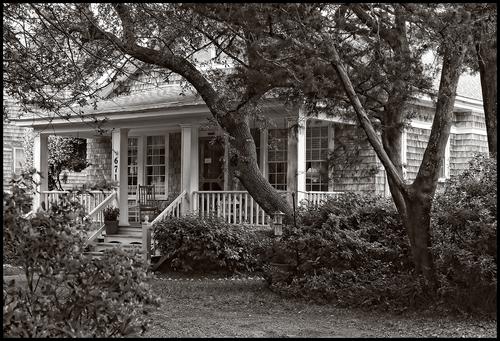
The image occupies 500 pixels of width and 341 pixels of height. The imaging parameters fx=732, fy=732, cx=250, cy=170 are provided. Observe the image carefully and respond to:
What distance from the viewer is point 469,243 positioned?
8.98 m

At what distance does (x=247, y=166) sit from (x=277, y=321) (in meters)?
3.90

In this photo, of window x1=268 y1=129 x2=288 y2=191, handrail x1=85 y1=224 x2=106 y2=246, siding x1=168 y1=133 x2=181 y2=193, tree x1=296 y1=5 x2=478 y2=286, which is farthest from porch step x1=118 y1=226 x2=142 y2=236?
tree x1=296 y1=5 x2=478 y2=286

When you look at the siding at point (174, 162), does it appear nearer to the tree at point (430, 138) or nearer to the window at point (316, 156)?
the window at point (316, 156)

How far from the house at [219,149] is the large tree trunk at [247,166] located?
1.34m

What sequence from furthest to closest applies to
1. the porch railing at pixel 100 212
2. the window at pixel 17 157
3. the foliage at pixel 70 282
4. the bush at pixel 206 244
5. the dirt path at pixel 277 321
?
the window at pixel 17 157, the porch railing at pixel 100 212, the bush at pixel 206 244, the dirt path at pixel 277 321, the foliage at pixel 70 282

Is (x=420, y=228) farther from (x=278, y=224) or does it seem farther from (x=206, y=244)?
(x=206, y=244)

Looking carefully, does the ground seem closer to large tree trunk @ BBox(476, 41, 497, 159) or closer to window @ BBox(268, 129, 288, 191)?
large tree trunk @ BBox(476, 41, 497, 159)

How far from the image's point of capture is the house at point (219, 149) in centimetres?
1584

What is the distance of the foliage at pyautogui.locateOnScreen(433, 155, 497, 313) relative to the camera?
883cm

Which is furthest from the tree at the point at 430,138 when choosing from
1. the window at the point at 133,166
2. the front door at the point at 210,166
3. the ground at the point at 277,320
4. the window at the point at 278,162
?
the window at the point at 133,166

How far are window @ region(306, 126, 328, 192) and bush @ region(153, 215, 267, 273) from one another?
135 inches

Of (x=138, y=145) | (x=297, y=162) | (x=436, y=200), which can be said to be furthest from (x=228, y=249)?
(x=138, y=145)

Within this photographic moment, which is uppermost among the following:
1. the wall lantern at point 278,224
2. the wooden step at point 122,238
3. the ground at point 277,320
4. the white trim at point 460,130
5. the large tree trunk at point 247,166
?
the white trim at point 460,130

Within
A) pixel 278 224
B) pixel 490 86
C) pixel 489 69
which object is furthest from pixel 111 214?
pixel 489 69
